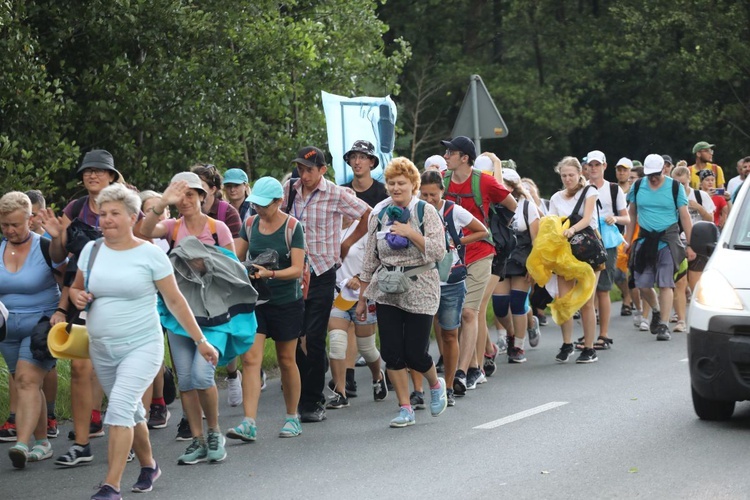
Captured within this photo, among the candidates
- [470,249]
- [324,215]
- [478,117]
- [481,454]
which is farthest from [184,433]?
[478,117]

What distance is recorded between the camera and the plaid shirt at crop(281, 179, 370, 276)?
10086 mm

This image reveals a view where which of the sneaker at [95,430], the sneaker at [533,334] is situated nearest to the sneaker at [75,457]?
the sneaker at [95,430]

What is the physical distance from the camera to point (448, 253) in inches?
395

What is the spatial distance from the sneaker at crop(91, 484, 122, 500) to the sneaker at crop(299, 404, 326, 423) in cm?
299

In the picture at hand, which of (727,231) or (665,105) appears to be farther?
(665,105)

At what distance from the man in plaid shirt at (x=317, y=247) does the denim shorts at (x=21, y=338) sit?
2.03 m

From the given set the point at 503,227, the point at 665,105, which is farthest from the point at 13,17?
the point at 665,105

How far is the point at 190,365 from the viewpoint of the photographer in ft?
27.6

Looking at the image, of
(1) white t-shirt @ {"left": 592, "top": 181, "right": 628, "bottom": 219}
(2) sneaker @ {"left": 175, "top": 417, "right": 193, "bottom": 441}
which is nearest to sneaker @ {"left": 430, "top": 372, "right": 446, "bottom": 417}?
(2) sneaker @ {"left": 175, "top": 417, "right": 193, "bottom": 441}

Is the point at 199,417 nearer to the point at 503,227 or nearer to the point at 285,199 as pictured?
the point at 285,199

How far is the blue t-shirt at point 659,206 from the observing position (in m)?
15.1

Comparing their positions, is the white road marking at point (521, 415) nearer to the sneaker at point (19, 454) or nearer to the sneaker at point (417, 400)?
the sneaker at point (417, 400)

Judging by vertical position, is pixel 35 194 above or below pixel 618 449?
above

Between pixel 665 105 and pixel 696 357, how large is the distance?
30790 mm
